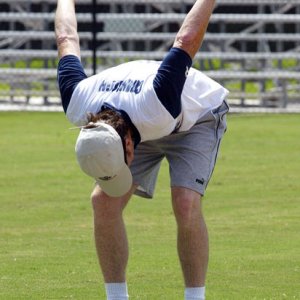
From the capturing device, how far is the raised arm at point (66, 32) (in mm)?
6809

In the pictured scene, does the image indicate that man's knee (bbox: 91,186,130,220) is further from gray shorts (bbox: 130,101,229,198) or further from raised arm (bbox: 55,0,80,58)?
raised arm (bbox: 55,0,80,58)

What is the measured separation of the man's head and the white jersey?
10 cm

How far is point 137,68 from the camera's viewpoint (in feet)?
21.9

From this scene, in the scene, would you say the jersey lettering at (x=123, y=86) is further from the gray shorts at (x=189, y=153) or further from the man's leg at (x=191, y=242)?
the man's leg at (x=191, y=242)

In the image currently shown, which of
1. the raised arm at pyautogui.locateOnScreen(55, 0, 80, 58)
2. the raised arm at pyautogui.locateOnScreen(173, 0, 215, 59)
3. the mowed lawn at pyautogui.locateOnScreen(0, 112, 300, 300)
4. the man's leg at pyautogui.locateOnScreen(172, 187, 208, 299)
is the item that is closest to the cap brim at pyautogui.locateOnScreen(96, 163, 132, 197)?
the man's leg at pyautogui.locateOnScreen(172, 187, 208, 299)

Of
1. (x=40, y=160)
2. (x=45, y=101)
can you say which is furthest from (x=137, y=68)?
(x=45, y=101)

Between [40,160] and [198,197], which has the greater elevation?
[198,197]

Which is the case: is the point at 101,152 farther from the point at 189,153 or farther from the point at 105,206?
the point at 189,153

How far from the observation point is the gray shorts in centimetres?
666

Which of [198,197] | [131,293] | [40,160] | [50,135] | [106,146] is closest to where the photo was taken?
[106,146]

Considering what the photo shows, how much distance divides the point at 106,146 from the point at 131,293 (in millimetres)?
1775

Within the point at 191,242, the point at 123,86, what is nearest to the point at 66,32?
the point at 123,86

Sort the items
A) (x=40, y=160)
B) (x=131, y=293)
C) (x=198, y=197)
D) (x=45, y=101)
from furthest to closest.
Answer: (x=45, y=101), (x=40, y=160), (x=131, y=293), (x=198, y=197)

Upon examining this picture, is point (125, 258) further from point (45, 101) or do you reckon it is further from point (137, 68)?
point (45, 101)
